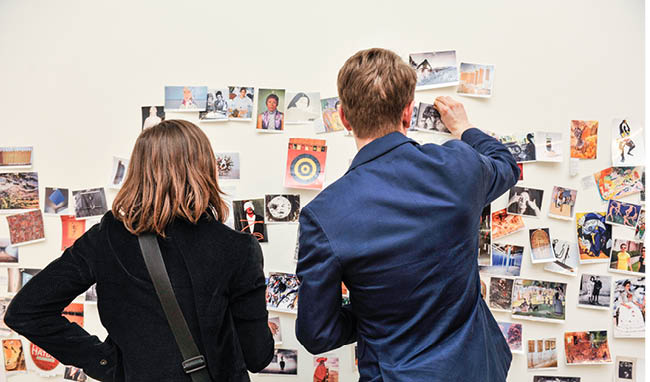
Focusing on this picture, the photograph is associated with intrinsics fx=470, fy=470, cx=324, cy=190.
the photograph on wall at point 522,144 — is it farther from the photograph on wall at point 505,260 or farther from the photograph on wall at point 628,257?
the photograph on wall at point 628,257

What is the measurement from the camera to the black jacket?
1.00 m

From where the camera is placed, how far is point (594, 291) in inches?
58.3

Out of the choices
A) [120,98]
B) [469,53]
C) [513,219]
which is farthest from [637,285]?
[120,98]

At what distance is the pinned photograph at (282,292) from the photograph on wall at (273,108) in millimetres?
461

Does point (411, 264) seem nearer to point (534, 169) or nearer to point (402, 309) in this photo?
point (402, 309)

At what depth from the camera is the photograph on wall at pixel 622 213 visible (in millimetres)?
1476

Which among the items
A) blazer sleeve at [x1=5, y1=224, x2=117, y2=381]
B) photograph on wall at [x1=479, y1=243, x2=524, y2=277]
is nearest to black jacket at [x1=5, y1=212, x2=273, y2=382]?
blazer sleeve at [x1=5, y1=224, x2=117, y2=381]

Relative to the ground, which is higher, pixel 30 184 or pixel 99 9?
pixel 99 9

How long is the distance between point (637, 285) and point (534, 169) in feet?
1.63

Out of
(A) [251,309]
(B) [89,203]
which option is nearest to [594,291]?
(A) [251,309]

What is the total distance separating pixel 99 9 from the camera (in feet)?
4.93

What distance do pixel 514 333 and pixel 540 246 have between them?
0.29 m

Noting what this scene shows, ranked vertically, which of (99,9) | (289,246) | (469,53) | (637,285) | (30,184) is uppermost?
(99,9)

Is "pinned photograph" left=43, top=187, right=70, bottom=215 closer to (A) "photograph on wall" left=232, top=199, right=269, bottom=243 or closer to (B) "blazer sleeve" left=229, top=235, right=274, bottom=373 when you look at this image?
(A) "photograph on wall" left=232, top=199, right=269, bottom=243
